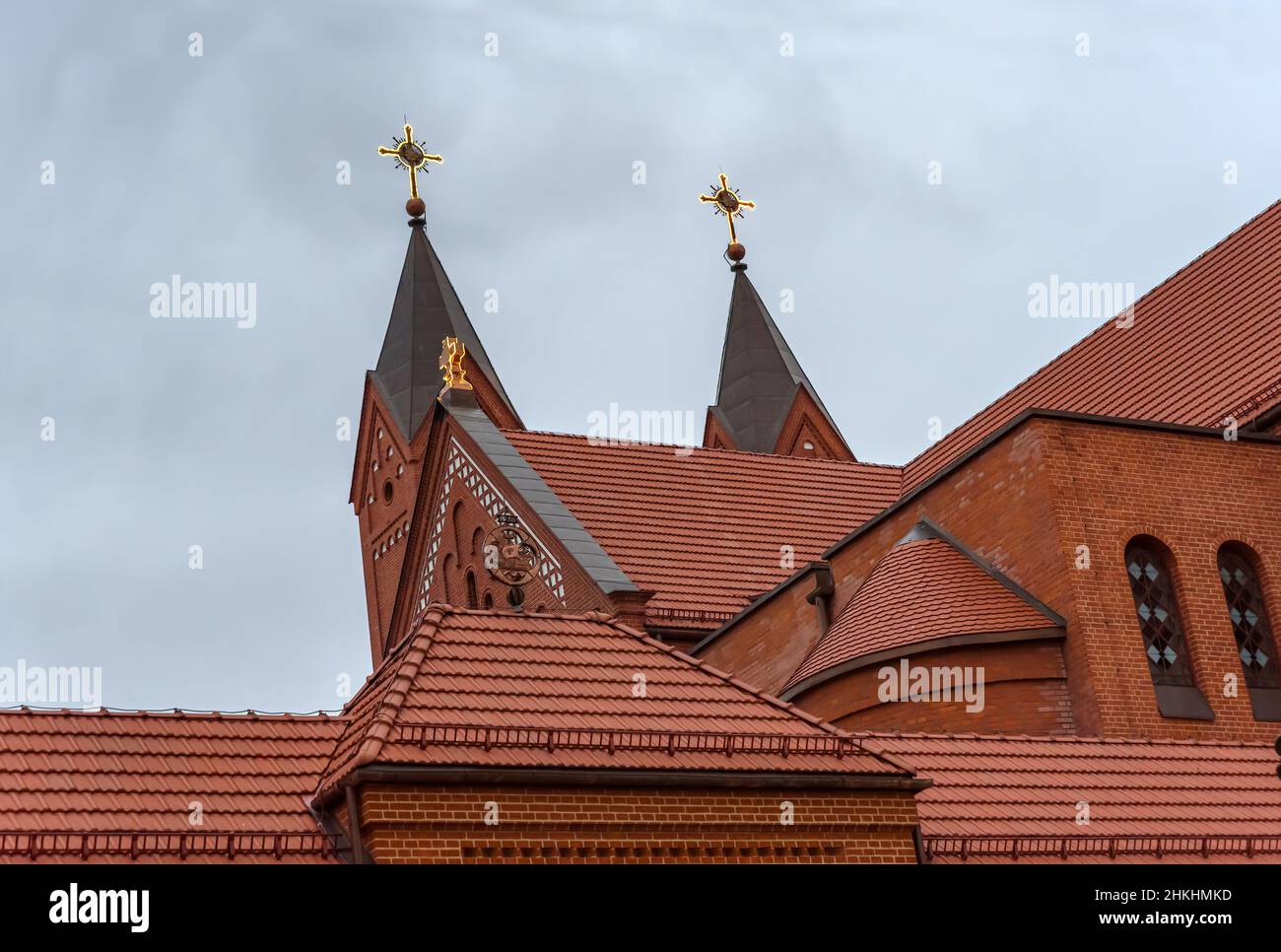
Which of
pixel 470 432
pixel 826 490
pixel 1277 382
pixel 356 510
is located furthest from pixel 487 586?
pixel 356 510

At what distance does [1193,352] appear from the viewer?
23391 mm

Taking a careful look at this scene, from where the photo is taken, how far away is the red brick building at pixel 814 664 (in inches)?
434

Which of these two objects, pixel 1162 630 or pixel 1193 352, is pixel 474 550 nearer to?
pixel 1193 352

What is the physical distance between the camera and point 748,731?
39.6ft

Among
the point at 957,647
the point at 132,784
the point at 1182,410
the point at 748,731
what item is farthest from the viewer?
the point at 1182,410

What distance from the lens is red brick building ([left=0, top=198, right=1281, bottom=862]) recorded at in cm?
1103

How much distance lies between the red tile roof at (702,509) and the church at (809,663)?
0.22 feet

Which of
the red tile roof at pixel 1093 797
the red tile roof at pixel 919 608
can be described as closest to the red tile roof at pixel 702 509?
the red tile roof at pixel 919 608

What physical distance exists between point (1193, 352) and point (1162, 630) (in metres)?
6.07

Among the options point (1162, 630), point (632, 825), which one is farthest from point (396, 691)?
point (1162, 630)

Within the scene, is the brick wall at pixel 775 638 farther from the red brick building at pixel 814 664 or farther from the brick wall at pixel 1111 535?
the brick wall at pixel 1111 535

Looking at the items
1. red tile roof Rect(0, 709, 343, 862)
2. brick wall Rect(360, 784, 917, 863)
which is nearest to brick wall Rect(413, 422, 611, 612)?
red tile roof Rect(0, 709, 343, 862)
